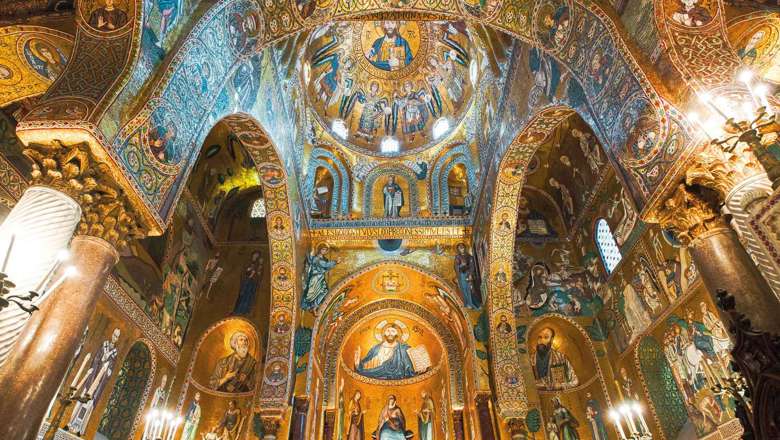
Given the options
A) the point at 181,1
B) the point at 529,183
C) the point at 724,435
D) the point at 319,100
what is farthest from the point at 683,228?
the point at 319,100

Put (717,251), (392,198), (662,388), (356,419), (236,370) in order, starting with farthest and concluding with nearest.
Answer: (392,198), (356,419), (236,370), (662,388), (717,251)

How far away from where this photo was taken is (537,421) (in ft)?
35.1

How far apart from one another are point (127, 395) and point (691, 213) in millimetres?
11447

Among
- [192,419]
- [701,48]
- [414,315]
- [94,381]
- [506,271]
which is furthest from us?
[414,315]

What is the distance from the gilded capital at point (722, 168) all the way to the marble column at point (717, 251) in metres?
0.17

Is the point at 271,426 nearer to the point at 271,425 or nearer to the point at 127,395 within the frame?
the point at 271,425

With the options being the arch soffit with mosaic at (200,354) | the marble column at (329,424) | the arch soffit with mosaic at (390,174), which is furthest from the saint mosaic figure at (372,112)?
the marble column at (329,424)

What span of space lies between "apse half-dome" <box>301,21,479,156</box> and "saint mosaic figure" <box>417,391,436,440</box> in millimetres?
Answer: 8235

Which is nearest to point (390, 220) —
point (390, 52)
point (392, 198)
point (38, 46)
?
point (392, 198)

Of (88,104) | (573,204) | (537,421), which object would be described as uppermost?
(573,204)

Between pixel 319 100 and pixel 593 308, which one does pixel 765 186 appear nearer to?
pixel 593 308

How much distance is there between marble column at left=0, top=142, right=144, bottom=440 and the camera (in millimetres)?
3340

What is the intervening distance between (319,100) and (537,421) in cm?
1139

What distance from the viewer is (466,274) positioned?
12586 mm
